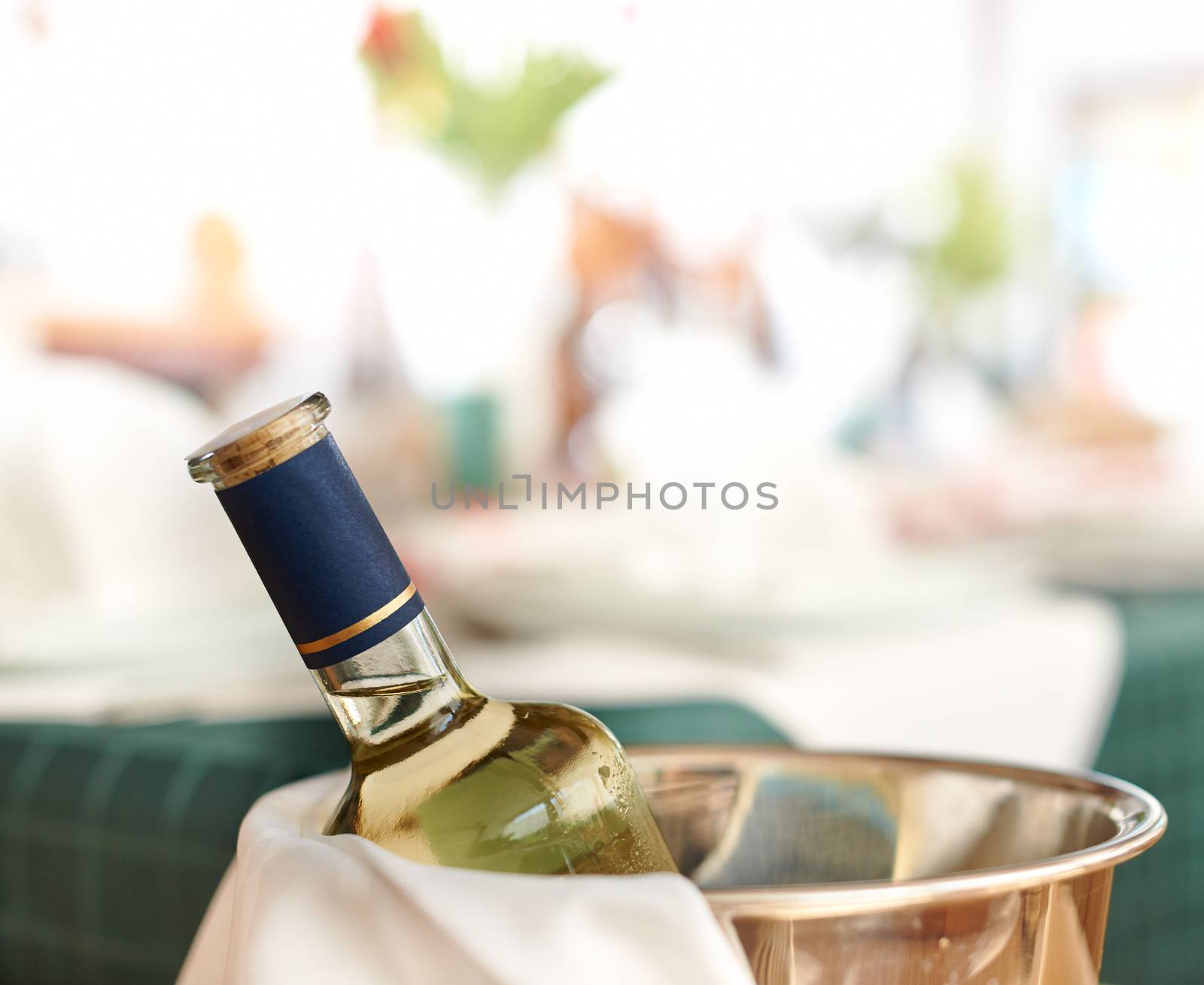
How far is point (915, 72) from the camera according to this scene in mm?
5367

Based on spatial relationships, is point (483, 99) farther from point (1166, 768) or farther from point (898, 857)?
point (898, 857)

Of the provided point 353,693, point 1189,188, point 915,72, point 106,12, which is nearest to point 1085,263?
point 1189,188

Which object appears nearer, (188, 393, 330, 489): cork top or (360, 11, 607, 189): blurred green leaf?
(188, 393, 330, 489): cork top

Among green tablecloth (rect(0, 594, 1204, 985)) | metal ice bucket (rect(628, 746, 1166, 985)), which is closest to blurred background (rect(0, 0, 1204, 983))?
green tablecloth (rect(0, 594, 1204, 985))

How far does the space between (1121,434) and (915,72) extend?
3.51 metres

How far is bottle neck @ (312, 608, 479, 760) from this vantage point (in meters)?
0.23

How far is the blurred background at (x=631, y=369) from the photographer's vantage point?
738mm

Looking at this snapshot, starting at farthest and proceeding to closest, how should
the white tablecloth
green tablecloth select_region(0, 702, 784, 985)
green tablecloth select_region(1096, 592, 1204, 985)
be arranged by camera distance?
green tablecloth select_region(1096, 592, 1204, 985) < the white tablecloth < green tablecloth select_region(0, 702, 784, 985)

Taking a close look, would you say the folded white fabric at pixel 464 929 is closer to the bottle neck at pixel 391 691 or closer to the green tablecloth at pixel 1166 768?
the bottle neck at pixel 391 691

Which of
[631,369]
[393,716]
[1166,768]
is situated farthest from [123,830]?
[631,369]

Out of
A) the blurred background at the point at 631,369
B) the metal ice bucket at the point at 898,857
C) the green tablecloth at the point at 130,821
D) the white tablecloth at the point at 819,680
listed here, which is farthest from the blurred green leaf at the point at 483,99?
the metal ice bucket at the point at 898,857

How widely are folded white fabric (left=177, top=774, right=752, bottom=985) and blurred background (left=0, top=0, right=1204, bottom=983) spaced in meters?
0.35

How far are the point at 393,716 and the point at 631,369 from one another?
2.42 m

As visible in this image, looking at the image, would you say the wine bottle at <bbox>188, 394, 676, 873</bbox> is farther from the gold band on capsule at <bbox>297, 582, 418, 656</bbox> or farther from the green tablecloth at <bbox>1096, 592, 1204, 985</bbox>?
the green tablecloth at <bbox>1096, 592, 1204, 985</bbox>
